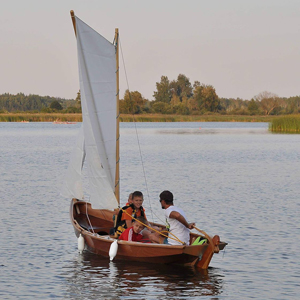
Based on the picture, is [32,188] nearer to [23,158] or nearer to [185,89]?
[23,158]

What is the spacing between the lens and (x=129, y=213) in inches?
557

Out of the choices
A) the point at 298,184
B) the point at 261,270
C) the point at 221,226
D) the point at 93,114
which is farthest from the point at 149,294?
the point at 298,184

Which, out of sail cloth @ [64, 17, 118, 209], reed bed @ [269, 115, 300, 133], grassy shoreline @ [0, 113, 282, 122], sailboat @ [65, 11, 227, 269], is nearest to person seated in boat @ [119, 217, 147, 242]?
sailboat @ [65, 11, 227, 269]

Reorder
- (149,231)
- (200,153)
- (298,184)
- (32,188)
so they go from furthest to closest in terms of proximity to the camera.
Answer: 1. (200,153)
2. (298,184)
3. (32,188)
4. (149,231)

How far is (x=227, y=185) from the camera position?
29344 millimetres

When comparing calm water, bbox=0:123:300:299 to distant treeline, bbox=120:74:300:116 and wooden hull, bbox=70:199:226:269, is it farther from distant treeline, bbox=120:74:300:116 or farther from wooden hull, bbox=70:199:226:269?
distant treeline, bbox=120:74:300:116

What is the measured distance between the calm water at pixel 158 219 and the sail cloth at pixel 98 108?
181cm

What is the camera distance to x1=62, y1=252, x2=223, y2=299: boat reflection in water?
12.1 metres

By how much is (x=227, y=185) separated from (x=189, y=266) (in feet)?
52.2

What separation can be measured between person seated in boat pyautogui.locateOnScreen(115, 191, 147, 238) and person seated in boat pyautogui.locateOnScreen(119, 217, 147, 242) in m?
0.20

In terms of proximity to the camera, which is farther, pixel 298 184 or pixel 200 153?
pixel 200 153

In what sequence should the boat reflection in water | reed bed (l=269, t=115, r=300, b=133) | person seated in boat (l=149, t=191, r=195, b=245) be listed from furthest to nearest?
reed bed (l=269, t=115, r=300, b=133)
person seated in boat (l=149, t=191, r=195, b=245)
the boat reflection in water

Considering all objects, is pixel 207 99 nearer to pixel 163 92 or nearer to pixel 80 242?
pixel 163 92

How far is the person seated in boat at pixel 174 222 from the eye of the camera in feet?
42.1
